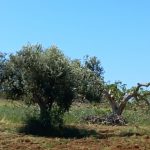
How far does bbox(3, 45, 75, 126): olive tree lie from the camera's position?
75.7 feet

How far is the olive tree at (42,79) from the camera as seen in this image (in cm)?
2306

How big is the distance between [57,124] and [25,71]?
2737mm

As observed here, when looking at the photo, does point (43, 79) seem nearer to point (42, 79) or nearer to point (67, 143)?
point (42, 79)

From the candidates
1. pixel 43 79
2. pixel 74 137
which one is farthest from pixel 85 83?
pixel 74 137

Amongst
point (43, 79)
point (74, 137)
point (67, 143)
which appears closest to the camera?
point (67, 143)

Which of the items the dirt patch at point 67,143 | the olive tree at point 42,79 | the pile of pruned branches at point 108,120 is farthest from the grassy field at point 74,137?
the olive tree at point 42,79

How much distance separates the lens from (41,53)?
23531mm

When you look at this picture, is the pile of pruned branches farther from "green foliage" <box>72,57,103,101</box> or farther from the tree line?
the tree line

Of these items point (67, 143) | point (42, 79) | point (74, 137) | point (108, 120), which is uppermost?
point (42, 79)

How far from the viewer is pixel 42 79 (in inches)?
907

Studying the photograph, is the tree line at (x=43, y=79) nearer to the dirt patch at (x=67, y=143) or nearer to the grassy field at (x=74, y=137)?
the grassy field at (x=74, y=137)

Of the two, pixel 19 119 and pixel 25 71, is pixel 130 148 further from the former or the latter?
pixel 19 119

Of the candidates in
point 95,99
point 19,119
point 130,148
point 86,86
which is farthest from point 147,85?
point 130,148

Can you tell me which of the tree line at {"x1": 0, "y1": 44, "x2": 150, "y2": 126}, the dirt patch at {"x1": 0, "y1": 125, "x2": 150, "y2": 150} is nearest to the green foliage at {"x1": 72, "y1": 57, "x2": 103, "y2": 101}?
the tree line at {"x1": 0, "y1": 44, "x2": 150, "y2": 126}
